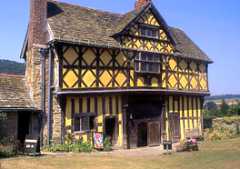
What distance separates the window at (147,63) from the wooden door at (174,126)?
152 inches

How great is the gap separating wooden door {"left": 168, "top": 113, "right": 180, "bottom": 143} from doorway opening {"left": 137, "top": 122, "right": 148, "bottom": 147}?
2604mm

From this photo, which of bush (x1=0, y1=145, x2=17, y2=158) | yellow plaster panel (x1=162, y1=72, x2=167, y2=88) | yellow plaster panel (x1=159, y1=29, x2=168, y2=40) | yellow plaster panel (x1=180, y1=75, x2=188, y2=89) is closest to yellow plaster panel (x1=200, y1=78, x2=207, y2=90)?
yellow plaster panel (x1=180, y1=75, x2=188, y2=89)

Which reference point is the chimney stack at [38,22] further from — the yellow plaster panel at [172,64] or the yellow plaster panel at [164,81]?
the yellow plaster panel at [172,64]

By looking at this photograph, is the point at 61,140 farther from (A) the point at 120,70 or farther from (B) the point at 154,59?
(B) the point at 154,59

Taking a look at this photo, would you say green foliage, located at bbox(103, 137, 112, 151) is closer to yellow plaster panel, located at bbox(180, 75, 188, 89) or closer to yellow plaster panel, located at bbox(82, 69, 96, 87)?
yellow plaster panel, located at bbox(82, 69, 96, 87)

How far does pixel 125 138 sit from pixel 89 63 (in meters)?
5.57

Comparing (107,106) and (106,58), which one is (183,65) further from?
(107,106)

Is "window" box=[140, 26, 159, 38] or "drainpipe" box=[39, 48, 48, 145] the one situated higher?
"window" box=[140, 26, 159, 38]

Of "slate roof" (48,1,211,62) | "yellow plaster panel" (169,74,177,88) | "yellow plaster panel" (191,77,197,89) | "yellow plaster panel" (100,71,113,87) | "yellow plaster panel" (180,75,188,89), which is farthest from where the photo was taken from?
"yellow plaster panel" (191,77,197,89)

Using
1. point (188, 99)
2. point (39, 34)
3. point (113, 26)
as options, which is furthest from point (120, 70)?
point (188, 99)

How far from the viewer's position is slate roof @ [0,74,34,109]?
771 inches

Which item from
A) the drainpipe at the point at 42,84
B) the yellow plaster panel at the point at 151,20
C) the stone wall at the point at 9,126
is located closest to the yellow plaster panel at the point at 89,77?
the drainpipe at the point at 42,84

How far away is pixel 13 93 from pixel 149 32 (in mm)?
10657

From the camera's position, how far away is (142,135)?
2352 centimetres
